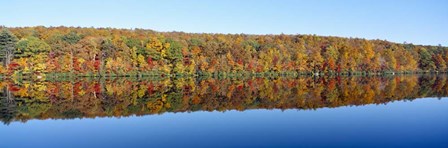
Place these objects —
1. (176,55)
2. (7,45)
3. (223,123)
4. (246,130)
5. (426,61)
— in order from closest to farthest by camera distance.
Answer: (246,130), (223,123), (7,45), (176,55), (426,61)

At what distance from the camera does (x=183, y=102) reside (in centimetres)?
2861

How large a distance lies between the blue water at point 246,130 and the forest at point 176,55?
1961 inches

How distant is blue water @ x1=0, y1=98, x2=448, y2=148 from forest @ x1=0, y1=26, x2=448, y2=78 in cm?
4980

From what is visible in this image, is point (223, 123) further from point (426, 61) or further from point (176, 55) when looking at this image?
point (426, 61)

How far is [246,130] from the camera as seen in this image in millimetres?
17172

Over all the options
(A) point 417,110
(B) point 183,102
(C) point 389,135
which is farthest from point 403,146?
(B) point 183,102

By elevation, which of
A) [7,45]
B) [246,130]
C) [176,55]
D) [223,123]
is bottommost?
[176,55]

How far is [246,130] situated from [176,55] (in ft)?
192

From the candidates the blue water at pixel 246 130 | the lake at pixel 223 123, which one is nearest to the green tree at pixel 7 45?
the lake at pixel 223 123

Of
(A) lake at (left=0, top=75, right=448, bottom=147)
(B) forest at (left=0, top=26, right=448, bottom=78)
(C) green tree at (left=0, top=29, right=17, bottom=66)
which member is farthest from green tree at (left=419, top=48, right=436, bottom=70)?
(C) green tree at (left=0, top=29, right=17, bottom=66)

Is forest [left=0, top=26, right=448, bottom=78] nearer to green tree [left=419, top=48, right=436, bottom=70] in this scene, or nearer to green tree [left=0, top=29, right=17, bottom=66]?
green tree [left=0, top=29, right=17, bottom=66]

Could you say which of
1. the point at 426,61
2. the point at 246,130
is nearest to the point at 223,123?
the point at 246,130

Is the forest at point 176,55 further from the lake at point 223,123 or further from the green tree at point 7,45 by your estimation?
A: the lake at point 223,123

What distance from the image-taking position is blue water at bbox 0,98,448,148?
48.3 ft
